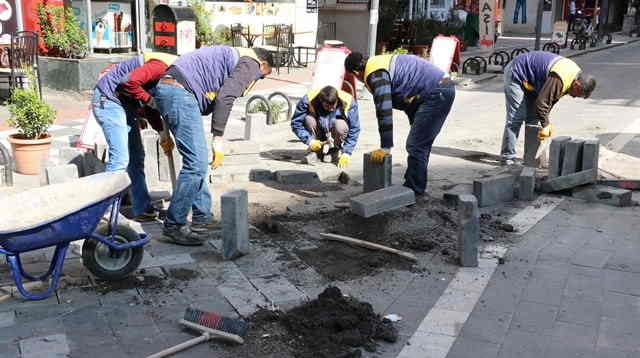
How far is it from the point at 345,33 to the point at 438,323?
66.4 ft

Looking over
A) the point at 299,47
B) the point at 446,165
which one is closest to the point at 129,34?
the point at 299,47

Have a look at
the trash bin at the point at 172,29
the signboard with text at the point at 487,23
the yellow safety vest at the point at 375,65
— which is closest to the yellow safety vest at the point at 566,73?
the yellow safety vest at the point at 375,65

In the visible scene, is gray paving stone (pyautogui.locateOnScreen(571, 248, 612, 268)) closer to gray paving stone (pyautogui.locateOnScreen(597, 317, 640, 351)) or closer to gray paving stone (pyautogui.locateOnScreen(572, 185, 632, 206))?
gray paving stone (pyautogui.locateOnScreen(597, 317, 640, 351))

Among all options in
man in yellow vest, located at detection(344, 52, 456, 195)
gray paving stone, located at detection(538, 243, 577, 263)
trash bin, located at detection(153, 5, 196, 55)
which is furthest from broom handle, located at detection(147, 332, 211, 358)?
trash bin, located at detection(153, 5, 196, 55)

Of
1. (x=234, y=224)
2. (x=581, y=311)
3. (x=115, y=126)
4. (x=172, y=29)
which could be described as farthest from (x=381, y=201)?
(x=172, y=29)

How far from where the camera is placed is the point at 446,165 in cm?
895

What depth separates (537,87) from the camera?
8.15 meters

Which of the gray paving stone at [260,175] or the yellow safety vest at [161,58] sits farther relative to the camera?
the gray paving stone at [260,175]

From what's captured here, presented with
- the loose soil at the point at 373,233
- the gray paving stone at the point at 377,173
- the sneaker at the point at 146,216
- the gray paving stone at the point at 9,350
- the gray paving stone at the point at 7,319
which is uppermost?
the gray paving stone at the point at 377,173

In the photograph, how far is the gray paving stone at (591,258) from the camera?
17.9 ft

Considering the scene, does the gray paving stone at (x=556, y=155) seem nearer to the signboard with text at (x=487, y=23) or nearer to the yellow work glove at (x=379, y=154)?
the yellow work glove at (x=379, y=154)

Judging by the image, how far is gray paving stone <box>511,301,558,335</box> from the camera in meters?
4.34

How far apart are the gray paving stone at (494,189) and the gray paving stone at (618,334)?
2536 millimetres

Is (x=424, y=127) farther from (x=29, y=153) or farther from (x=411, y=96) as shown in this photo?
(x=29, y=153)
